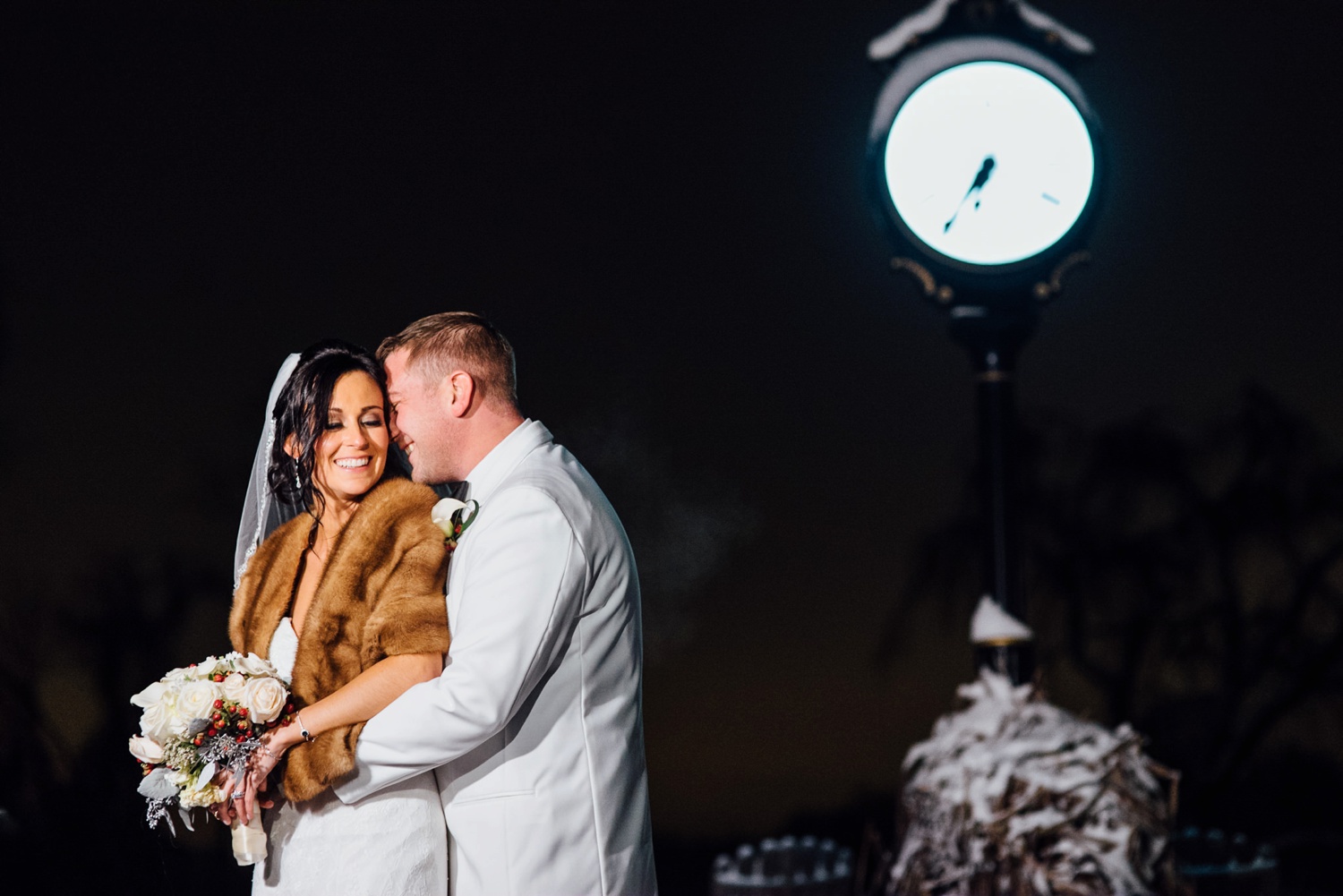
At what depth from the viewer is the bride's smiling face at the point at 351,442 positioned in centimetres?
226

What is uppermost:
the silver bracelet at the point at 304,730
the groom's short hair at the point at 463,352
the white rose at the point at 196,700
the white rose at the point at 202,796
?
the groom's short hair at the point at 463,352

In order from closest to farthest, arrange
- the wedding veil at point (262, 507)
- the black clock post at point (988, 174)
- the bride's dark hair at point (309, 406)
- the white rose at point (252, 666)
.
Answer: the white rose at point (252, 666), the bride's dark hair at point (309, 406), the wedding veil at point (262, 507), the black clock post at point (988, 174)

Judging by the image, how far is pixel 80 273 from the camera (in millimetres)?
4496

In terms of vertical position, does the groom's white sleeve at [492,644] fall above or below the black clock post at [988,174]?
below

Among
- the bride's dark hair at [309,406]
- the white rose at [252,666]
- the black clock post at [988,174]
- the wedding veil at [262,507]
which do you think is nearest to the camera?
the white rose at [252,666]

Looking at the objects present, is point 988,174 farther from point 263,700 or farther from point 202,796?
point 202,796

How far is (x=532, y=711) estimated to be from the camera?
2.15 metres

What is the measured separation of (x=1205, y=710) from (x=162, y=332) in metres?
3.54

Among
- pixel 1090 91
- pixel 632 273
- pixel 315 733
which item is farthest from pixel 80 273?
pixel 1090 91

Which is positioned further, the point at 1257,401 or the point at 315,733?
the point at 1257,401

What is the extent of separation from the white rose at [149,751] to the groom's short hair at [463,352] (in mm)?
684

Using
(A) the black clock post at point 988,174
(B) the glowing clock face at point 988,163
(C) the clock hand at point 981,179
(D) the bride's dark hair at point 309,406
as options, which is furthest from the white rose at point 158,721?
(C) the clock hand at point 981,179

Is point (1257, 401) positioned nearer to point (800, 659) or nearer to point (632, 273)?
point (800, 659)

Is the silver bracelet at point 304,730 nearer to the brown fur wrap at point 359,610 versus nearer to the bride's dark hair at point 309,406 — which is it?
the brown fur wrap at point 359,610
